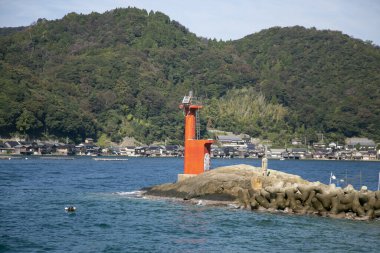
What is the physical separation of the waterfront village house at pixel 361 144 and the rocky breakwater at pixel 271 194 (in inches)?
4616

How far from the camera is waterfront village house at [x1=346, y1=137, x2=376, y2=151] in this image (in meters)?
151

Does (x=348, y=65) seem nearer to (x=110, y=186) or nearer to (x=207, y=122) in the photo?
(x=207, y=122)

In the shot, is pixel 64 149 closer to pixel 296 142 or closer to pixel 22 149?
pixel 22 149

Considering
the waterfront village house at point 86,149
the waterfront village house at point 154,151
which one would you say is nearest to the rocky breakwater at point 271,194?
the waterfront village house at point 86,149

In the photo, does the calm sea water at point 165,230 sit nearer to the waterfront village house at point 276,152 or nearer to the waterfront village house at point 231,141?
the waterfront village house at point 276,152

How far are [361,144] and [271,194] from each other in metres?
125

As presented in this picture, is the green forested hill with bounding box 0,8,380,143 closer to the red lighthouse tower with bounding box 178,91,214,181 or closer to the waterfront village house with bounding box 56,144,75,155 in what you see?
the waterfront village house with bounding box 56,144,75,155

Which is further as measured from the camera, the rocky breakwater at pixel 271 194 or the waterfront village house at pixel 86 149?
the waterfront village house at pixel 86 149

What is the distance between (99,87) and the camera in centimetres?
17262

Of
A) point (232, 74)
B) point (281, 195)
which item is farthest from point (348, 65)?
point (281, 195)

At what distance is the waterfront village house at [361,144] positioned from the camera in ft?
497

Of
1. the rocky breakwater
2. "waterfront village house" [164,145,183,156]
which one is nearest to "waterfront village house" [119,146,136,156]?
"waterfront village house" [164,145,183,156]

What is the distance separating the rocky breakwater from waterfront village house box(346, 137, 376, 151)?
11725 cm

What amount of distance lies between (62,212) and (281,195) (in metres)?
11.0
